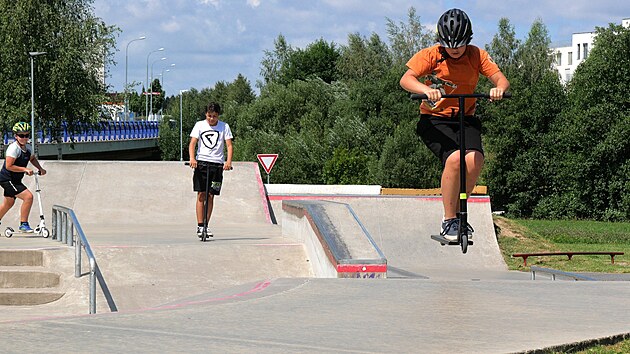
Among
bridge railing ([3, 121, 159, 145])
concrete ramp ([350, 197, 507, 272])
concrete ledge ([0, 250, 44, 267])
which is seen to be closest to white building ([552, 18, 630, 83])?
bridge railing ([3, 121, 159, 145])

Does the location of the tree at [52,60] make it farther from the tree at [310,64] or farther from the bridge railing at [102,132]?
the tree at [310,64]

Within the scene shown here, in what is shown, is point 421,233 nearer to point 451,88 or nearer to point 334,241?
point 334,241

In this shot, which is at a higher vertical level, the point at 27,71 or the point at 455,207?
the point at 27,71

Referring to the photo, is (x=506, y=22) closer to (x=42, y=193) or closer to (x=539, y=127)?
(x=539, y=127)

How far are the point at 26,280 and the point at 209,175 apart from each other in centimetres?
327

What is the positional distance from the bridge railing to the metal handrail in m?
48.4

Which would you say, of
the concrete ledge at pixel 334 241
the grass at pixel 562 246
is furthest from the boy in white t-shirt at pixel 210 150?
the grass at pixel 562 246

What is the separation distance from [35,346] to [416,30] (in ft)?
269

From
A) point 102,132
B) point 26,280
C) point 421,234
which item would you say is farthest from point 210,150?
point 102,132

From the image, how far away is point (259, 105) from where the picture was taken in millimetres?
73375

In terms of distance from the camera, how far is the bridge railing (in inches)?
2493

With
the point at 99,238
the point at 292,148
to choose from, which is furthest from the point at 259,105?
the point at 99,238

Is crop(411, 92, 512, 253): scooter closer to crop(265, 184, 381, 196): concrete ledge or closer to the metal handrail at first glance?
the metal handrail

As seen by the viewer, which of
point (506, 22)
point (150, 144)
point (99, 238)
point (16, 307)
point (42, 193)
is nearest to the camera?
point (16, 307)
